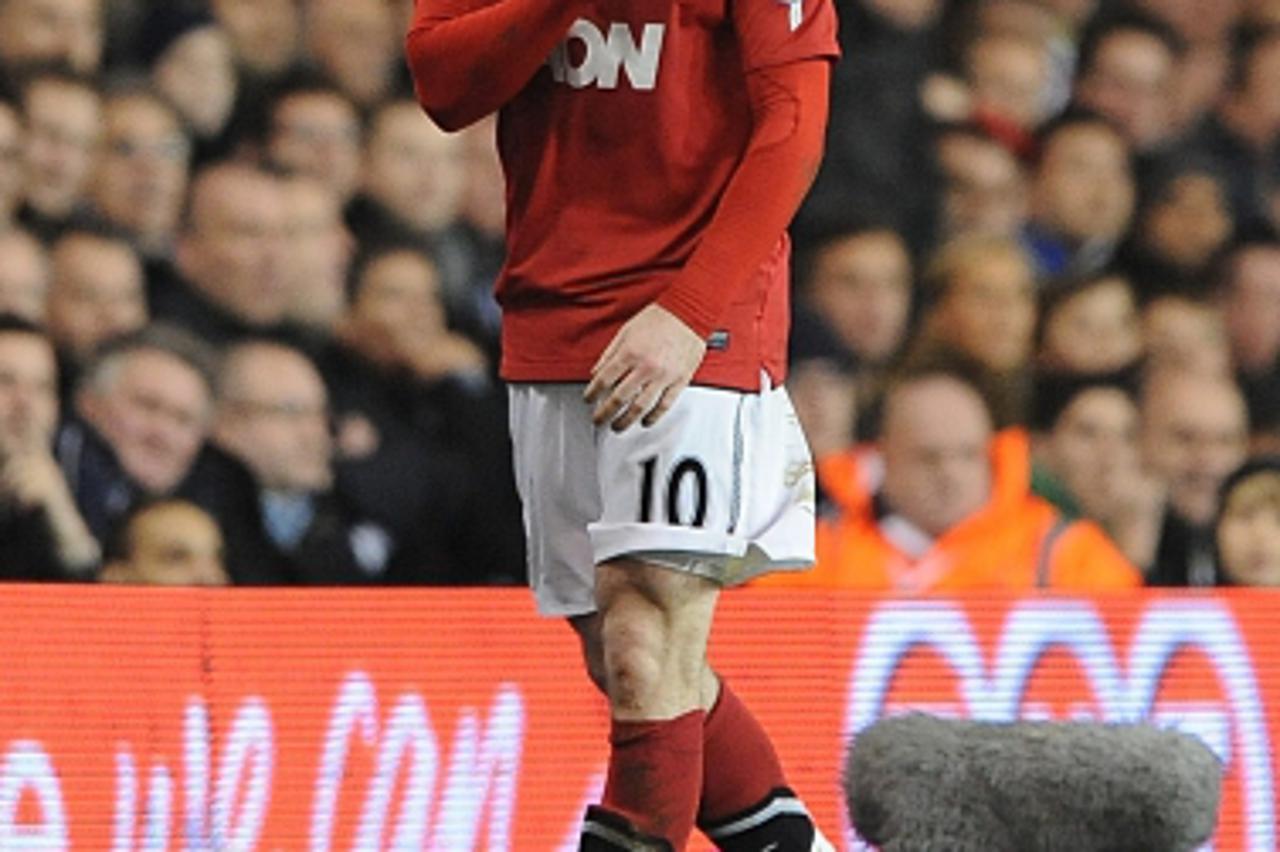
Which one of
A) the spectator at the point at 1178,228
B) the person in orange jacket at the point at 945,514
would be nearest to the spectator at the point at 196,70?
the person in orange jacket at the point at 945,514

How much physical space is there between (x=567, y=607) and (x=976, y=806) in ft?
1.74

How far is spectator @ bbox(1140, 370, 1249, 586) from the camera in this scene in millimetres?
4773

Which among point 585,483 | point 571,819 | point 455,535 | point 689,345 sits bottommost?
point 571,819

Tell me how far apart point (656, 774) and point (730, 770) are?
8.5 inches

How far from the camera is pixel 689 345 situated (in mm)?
2406

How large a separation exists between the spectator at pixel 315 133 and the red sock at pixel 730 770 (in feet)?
6.30

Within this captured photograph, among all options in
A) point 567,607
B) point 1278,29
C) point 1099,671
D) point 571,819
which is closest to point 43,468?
point 571,819

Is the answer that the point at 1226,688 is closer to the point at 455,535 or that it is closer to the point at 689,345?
the point at 455,535

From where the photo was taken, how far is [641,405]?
2383 millimetres

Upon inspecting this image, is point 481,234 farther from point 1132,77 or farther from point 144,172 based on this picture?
point 1132,77

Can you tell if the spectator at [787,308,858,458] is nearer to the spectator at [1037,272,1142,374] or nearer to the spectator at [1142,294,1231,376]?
the spectator at [1037,272,1142,374]

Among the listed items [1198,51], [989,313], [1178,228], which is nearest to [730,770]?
[989,313]

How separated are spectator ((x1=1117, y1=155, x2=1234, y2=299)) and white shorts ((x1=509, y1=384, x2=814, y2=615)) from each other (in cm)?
243

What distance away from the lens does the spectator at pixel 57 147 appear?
13.3 feet
